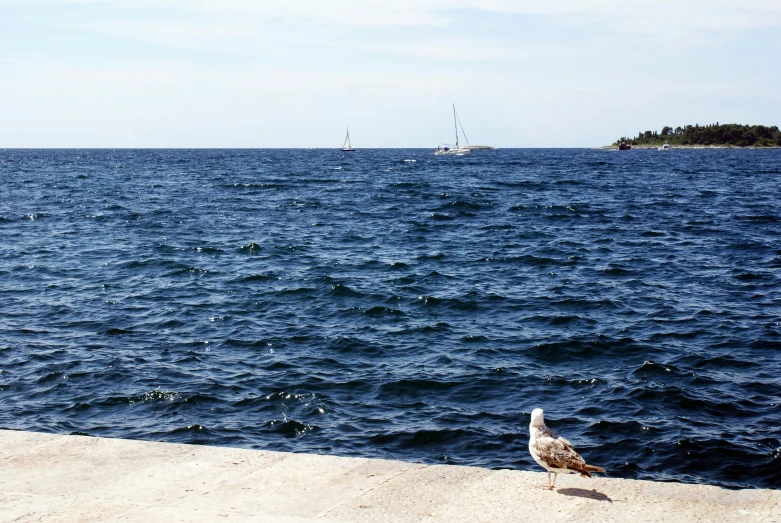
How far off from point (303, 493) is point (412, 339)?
994cm

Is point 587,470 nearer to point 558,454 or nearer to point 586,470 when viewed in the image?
point 586,470

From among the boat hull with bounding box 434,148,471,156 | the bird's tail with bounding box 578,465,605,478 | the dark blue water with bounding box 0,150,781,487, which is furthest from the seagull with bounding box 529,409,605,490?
the boat hull with bounding box 434,148,471,156

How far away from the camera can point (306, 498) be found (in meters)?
5.90

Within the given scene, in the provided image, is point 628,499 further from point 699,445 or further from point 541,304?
point 541,304

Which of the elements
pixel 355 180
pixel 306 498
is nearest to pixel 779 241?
pixel 306 498

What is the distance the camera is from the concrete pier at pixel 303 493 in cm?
561

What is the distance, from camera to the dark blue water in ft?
36.4

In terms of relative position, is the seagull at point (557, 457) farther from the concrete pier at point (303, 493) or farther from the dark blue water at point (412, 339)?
the dark blue water at point (412, 339)

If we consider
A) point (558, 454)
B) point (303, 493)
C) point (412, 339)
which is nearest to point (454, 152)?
point (412, 339)

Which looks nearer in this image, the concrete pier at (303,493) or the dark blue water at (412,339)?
the concrete pier at (303,493)

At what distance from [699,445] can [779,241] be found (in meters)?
20.0

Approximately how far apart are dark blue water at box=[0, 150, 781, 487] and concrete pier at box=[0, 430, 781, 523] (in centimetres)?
373

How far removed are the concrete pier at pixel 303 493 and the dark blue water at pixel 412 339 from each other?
373cm

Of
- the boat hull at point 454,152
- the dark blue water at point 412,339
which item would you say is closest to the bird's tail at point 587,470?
the dark blue water at point 412,339
